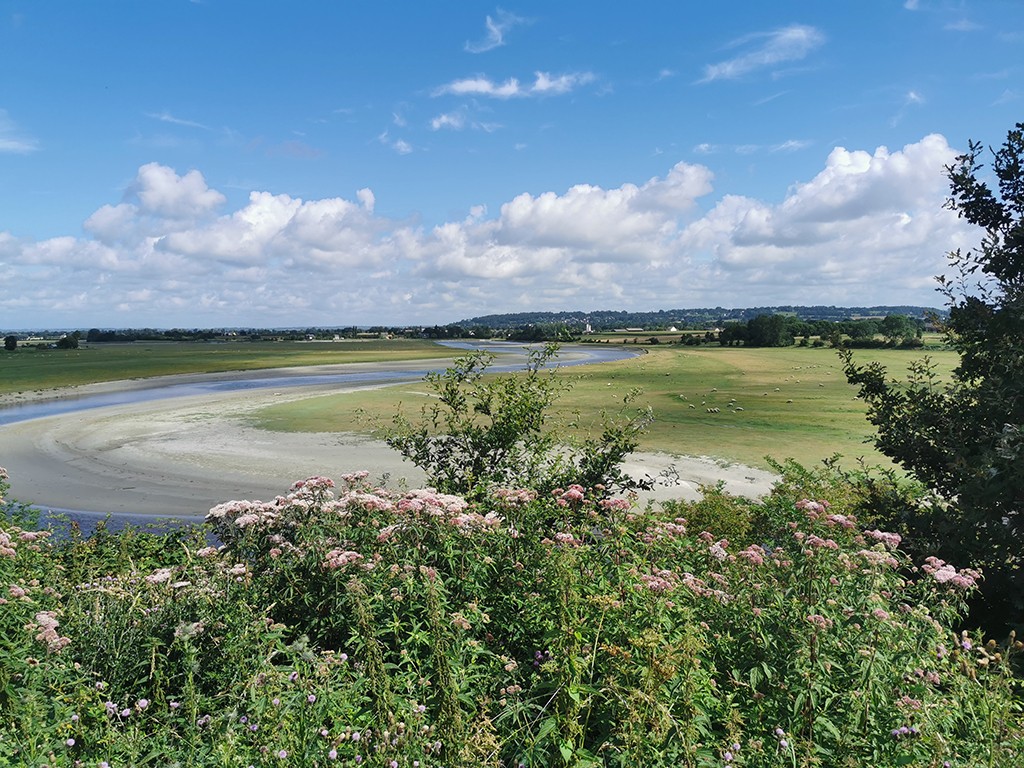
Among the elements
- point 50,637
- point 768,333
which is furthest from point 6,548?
point 768,333

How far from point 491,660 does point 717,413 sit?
113 feet

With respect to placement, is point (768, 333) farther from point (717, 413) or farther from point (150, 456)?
point (150, 456)

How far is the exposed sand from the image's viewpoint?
20.4m

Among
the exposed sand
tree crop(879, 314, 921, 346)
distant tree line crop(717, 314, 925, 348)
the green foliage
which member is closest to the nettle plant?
the green foliage

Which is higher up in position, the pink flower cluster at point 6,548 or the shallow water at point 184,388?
the pink flower cluster at point 6,548

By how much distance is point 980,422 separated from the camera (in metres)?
7.75

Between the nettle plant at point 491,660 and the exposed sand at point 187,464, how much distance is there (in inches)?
496

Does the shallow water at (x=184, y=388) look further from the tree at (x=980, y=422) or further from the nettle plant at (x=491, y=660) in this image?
the nettle plant at (x=491, y=660)

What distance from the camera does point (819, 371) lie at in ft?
216

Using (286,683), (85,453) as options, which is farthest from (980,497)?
(85,453)

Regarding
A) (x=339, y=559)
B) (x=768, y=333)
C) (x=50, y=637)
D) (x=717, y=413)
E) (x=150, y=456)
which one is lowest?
(x=150, y=456)

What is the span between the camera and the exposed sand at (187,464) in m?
20.4

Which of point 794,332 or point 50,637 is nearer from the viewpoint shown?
point 50,637

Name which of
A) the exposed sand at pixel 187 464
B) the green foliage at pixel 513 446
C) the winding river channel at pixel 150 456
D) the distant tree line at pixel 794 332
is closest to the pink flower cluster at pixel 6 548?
the green foliage at pixel 513 446
